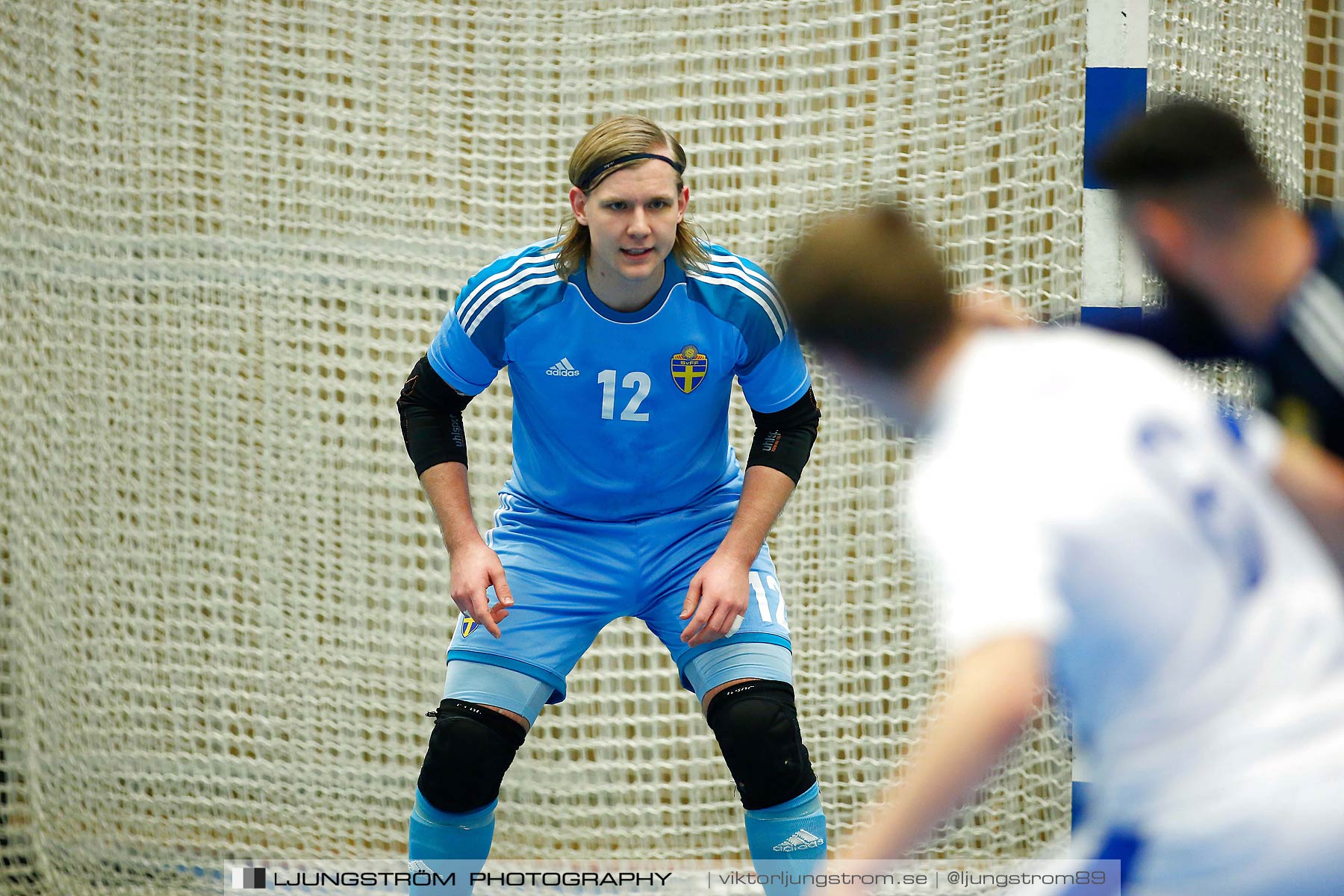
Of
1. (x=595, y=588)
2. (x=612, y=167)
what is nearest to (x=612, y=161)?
(x=612, y=167)

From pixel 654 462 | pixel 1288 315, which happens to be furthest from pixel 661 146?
pixel 1288 315

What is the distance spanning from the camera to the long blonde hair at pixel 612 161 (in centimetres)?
246

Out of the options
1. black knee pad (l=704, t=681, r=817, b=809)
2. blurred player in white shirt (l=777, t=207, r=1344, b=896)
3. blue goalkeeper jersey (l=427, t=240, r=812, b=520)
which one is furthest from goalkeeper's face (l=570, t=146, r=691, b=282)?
blurred player in white shirt (l=777, t=207, r=1344, b=896)

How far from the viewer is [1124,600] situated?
Result: 3.69 feet

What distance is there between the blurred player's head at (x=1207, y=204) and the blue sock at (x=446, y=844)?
5.69 feet

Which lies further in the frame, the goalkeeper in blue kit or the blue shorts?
the blue shorts

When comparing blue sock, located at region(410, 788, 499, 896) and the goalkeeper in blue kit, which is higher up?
the goalkeeper in blue kit

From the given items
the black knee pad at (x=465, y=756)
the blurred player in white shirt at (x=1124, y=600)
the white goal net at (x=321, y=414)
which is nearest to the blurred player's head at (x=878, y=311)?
the blurred player in white shirt at (x=1124, y=600)

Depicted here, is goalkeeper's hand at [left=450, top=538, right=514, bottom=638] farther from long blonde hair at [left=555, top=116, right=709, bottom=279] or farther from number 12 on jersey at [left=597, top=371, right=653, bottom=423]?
long blonde hair at [left=555, top=116, right=709, bottom=279]

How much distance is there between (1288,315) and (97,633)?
11.4ft

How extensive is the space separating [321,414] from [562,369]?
1.61 meters

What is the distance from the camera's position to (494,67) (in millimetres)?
3695

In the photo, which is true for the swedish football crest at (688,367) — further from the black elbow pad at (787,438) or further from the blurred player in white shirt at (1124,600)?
the blurred player in white shirt at (1124,600)

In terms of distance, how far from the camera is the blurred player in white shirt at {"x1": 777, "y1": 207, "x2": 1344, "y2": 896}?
1107 mm
